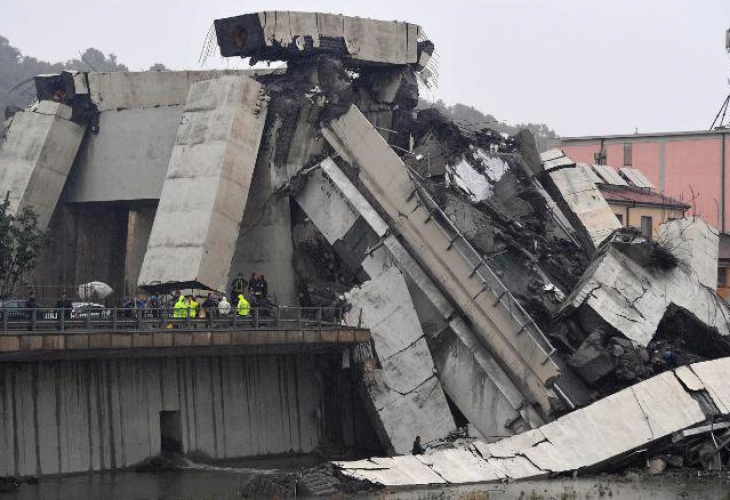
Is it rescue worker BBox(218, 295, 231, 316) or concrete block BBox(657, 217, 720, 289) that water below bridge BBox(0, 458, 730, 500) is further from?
concrete block BBox(657, 217, 720, 289)

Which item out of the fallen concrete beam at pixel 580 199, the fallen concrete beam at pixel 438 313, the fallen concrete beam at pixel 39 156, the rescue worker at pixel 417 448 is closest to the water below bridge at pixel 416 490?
the rescue worker at pixel 417 448

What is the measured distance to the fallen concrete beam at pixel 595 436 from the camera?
30.2 metres

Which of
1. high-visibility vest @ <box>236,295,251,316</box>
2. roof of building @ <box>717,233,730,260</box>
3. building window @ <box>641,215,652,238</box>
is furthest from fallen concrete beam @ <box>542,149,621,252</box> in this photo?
high-visibility vest @ <box>236,295,251,316</box>

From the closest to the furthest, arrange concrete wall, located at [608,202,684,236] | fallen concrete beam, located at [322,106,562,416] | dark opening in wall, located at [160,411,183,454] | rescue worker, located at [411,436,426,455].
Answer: rescue worker, located at [411,436,426,455], dark opening in wall, located at [160,411,183,454], fallen concrete beam, located at [322,106,562,416], concrete wall, located at [608,202,684,236]

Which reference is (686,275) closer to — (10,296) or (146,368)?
(146,368)

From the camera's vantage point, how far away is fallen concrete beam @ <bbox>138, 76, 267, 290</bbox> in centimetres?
3747

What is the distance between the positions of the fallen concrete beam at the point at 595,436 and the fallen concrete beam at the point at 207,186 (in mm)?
10129

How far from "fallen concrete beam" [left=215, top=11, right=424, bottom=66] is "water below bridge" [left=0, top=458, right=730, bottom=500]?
15.1 m

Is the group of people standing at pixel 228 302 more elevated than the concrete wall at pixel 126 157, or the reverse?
the concrete wall at pixel 126 157

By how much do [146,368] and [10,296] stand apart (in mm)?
9566

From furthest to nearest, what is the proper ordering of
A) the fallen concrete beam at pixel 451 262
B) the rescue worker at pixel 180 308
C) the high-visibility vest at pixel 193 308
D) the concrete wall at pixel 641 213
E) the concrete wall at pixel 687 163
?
1. the concrete wall at pixel 687 163
2. the concrete wall at pixel 641 213
3. the fallen concrete beam at pixel 451 262
4. the high-visibility vest at pixel 193 308
5. the rescue worker at pixel 180 308

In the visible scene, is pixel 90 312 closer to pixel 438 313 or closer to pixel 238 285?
pixel 238 285

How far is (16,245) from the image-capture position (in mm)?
40875

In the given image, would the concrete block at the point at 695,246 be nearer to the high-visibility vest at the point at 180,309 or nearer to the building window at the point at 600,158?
the high-visibility vest at the point at 180,309
